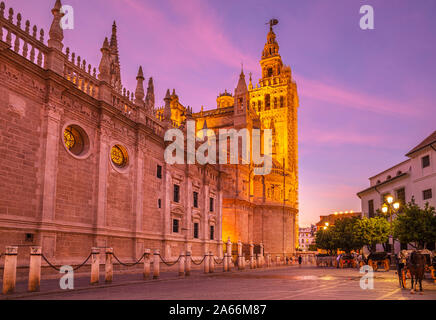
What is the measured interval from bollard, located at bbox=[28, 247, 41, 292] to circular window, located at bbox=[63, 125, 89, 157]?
331 inches

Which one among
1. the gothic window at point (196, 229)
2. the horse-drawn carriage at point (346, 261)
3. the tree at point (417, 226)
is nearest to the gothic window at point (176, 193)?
the gothic window at point (196, 229)

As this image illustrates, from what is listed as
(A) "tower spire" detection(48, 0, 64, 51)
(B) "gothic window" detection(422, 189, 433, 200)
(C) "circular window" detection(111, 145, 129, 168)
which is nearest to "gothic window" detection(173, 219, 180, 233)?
(C) "circular window" detection(111, 145, 129, 168)

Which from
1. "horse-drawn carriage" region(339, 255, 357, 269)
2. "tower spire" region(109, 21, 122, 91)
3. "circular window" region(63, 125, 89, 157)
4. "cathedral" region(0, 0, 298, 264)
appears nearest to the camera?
"cathedral" region(0, 0, 298, 264)

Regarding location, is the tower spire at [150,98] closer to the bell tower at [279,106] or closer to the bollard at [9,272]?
the bollard at [9,272]

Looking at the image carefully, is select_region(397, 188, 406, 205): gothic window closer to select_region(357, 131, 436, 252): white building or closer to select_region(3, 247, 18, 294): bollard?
select_region(357, 131, 436, 252): white building

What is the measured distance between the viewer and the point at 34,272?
41.4 ft

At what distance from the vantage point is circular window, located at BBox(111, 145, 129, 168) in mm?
24050

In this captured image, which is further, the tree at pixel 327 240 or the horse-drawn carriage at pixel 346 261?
the tree at pixel 327 240

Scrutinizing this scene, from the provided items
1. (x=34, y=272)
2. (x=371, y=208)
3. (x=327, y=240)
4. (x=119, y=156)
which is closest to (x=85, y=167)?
(x=119, y=156)

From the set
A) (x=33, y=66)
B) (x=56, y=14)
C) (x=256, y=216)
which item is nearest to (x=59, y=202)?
(x=33, y=66)

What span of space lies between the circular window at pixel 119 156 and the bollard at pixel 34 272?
11.3 m

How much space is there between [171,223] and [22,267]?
14290 mm

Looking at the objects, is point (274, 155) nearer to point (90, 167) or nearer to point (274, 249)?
point (274, 249)

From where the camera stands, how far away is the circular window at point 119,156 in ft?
78.9
